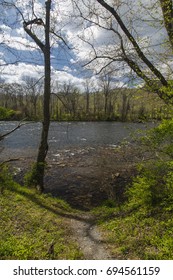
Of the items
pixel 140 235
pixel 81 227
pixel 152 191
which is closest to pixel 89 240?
pixel 81 227

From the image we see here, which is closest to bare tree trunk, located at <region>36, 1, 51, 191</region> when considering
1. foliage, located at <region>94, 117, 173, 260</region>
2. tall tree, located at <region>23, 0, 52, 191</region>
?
tall tree, located at <region>23, 0, 52, 191</region>

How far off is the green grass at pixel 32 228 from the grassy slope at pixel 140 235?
3.50 ft

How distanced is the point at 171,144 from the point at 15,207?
526 cm

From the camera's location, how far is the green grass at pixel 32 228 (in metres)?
6.23

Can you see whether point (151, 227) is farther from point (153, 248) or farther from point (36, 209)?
point (36, 209)

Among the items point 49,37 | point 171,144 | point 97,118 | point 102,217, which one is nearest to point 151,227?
point 171,144

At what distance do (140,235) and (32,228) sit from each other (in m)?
2.92

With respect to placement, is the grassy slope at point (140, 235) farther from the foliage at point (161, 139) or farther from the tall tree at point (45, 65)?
the tall tree at point (45, 65)

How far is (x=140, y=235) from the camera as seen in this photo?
712 centimetres

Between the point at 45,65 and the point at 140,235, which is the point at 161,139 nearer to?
the point at 140,235

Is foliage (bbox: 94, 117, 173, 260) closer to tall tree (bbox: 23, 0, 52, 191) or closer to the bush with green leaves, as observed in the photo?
the bush with green leaves

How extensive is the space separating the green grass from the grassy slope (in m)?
1.07

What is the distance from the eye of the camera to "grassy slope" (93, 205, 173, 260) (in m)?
6.21

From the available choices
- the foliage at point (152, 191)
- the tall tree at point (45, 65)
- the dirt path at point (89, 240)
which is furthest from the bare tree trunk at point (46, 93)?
the foliage at point (152, 191)
